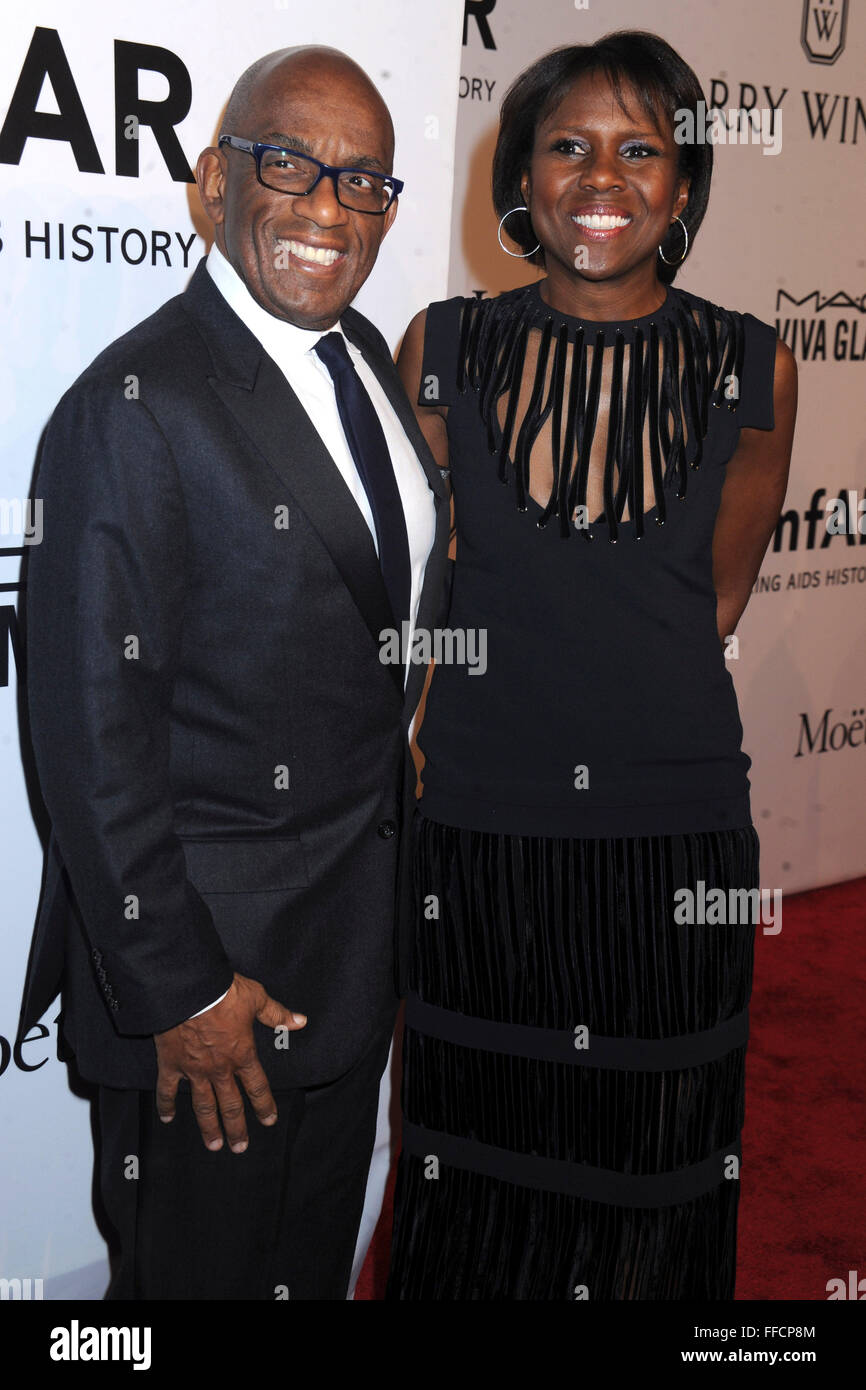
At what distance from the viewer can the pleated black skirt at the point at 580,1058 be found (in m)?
1.98

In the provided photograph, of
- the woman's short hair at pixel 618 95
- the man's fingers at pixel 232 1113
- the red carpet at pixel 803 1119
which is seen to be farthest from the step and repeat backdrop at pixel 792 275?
the man's fingers at pixel 232 1113

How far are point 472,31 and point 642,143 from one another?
217 centimetres

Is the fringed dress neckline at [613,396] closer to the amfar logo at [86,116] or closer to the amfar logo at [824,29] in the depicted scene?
the amfar logo at [86,116]

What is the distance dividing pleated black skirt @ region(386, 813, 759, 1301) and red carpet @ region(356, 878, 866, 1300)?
0.68 m

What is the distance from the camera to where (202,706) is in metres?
1.64

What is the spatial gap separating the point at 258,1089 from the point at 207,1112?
70 mm

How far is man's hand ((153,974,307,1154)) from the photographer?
1638 mm

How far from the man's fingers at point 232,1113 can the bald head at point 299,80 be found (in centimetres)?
121

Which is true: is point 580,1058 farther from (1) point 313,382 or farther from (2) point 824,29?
(2) point 824,29

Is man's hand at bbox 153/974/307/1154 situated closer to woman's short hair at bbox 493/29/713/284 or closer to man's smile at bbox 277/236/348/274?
man's smile at bbox 277/236/348/274

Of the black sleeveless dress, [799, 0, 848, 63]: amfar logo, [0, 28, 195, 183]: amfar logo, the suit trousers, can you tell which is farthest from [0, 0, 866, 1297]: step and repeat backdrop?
[799, 0, 848, 63]: amfar logo
